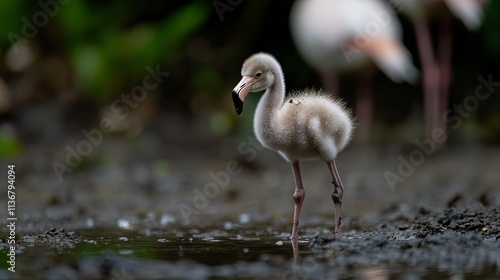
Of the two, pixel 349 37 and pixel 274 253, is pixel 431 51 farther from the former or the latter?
pixel 274 253

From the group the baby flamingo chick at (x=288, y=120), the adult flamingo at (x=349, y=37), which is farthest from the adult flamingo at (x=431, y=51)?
the baby flamingo chick at (x=288, y=120)

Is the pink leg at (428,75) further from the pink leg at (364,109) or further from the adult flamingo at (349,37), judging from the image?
the pink leg at (364,109)

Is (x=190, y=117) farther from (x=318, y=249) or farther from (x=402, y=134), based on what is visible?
(x=318, y=249)

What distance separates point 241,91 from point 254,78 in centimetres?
11

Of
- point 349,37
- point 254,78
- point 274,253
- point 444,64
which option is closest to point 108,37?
point 349,37

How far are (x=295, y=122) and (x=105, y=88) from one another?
20.0 ft

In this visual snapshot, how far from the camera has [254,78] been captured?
466 centimetres

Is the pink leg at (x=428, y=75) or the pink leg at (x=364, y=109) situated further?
the pink leg at (x=364, y=109)

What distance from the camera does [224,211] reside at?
6578 millimetres

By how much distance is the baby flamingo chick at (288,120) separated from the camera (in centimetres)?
458

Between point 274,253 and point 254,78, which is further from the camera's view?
point 254,78

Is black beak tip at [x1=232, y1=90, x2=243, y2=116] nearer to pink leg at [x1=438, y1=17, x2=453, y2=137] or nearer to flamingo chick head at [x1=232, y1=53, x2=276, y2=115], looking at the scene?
flamingo chick head at [x1=232, y1=53, x2=276, y2=115]

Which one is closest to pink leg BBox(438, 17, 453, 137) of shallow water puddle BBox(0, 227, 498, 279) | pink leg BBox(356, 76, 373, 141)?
pink leg BBox(356, 76, 373, 141)

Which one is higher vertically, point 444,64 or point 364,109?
point 444,64
